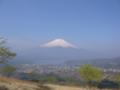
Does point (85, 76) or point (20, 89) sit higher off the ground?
point (85, 76)

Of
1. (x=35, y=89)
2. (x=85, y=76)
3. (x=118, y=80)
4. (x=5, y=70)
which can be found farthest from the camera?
(x=5, y=70)

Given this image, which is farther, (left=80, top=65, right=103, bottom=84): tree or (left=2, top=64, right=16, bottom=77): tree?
(left=2, top=64, right=16, bottom=77): tree

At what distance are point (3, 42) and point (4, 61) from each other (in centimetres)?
409

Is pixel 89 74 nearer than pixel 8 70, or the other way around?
pixel 89 74

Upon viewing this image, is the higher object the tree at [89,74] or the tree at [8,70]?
the tree at [8,70]

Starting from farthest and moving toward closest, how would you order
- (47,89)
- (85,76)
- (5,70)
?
(5,70)
(85,76)
(47,89)

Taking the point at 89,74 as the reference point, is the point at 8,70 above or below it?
above

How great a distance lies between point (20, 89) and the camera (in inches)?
1197

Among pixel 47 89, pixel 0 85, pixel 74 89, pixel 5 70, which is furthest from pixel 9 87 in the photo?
pixel 5 70

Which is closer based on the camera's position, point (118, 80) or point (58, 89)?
point (58, 89)

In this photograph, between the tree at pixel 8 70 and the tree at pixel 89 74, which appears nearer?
the tree at pixel 89 74

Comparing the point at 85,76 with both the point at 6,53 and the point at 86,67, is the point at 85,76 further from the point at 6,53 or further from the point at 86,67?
the point at 6,53

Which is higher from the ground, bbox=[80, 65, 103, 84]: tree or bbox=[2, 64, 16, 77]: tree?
bbox=[2, 64, 16, 77]: tree

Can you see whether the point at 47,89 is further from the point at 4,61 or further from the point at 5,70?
the point at 5,70
